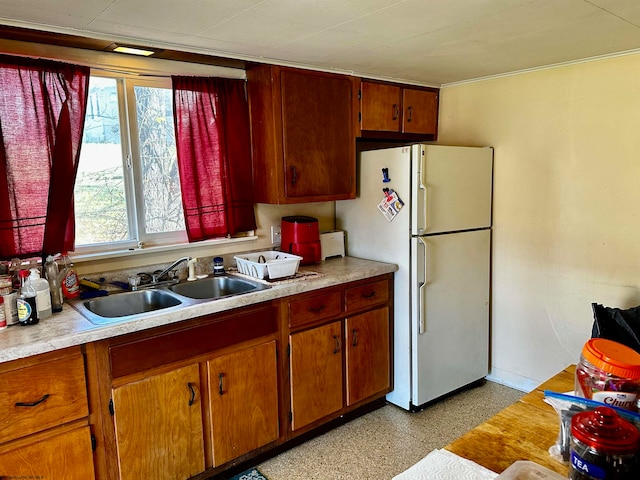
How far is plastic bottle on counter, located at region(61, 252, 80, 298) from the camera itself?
224 centimetres

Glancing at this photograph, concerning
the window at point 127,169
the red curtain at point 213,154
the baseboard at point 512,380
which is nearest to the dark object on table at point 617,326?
the baseboard at point 512,380

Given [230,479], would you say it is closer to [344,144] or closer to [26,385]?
[26,385]

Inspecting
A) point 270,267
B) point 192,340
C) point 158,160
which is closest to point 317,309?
point 270,267

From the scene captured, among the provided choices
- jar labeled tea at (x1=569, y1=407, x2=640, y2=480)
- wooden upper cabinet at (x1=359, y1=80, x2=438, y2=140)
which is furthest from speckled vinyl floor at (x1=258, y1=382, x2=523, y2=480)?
wooden upper cabinet at (x1=359, y1=80, x2=438, y2=140)

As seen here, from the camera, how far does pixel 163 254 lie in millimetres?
2666

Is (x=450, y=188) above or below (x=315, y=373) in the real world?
above

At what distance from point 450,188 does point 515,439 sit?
6.39 ft

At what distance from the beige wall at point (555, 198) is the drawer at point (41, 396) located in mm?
2630

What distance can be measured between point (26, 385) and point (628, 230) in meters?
2.98

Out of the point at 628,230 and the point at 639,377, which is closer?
the point at 639,377

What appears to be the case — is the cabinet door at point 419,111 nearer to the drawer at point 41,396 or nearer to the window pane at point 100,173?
the window pane at point 100,173

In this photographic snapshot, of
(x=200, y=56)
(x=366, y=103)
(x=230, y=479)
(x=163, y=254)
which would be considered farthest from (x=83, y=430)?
(x=366, y=103)

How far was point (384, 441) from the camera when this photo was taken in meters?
2.67

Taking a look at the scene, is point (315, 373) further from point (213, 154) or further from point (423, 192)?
point (213, 154)
